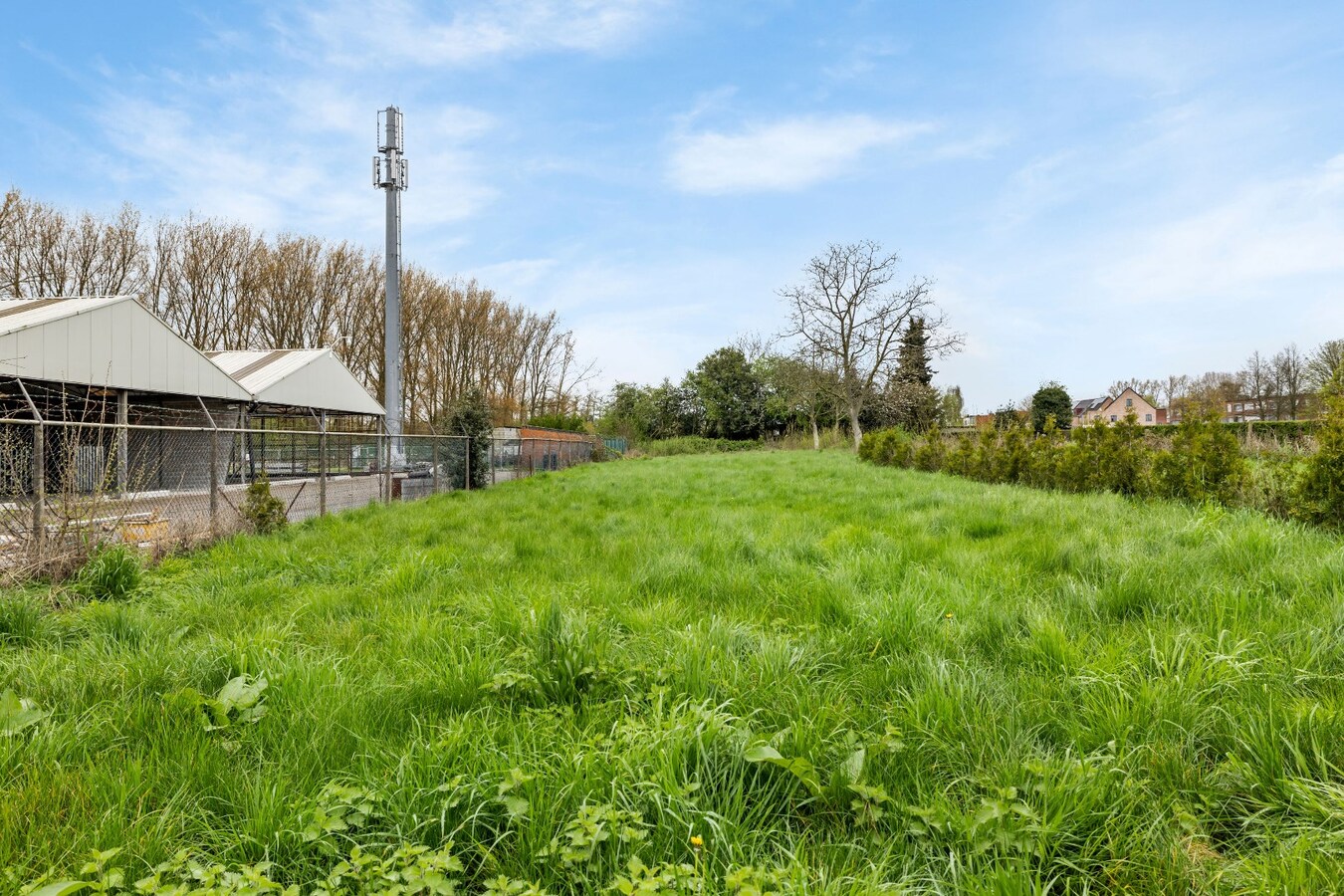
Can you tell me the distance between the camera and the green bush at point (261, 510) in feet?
23.0

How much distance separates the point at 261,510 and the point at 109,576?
2.91 meters

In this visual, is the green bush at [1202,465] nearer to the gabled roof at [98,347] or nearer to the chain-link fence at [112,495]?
the chain-link fence at [112,495]

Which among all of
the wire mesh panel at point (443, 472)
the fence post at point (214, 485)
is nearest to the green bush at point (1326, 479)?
the fence post at point (214, 485)

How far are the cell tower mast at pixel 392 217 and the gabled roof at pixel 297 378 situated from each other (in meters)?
1.48

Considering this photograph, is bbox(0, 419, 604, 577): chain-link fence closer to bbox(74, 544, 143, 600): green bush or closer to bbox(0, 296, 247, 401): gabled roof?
bbox(74, 544, 143, 600): green bush

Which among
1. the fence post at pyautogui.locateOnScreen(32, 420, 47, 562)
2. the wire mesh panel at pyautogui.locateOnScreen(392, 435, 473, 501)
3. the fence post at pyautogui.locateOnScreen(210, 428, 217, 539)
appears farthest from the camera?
the wire mesh panel at pyautogui.locateOnScreen(392, 435, 473, 501)

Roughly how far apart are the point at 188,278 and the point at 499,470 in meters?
17.1

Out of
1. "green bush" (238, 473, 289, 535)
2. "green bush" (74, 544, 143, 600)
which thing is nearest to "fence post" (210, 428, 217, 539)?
"green bush" (238, 473, 289, 535)

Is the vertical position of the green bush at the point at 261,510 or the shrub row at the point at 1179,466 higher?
the shrub row at the point at 1179,466

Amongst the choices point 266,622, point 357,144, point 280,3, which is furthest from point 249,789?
point 357,144

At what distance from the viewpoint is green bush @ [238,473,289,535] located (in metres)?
7.02

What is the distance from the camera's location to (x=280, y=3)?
827cm

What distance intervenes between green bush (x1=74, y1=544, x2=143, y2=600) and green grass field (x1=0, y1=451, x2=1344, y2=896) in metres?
0.34

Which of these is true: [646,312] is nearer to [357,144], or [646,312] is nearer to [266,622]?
[357,144]
